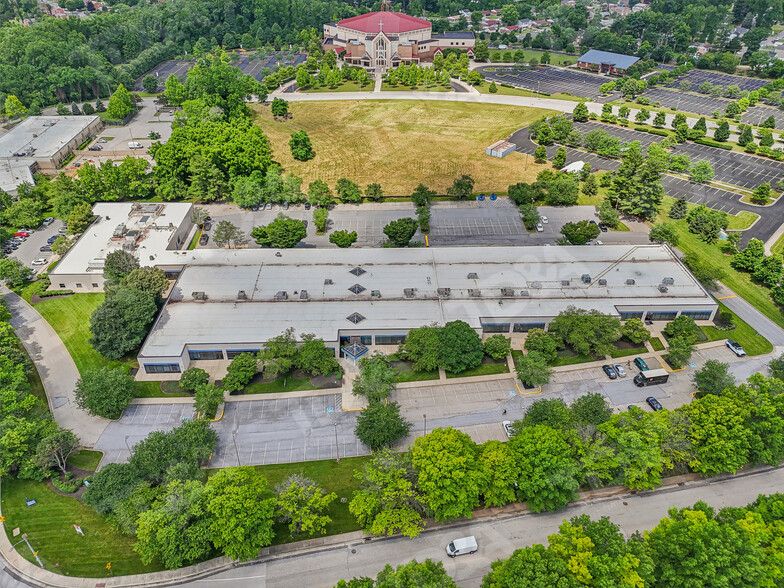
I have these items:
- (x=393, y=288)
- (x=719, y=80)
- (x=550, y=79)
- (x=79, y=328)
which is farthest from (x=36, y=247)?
(x=719, y=80)

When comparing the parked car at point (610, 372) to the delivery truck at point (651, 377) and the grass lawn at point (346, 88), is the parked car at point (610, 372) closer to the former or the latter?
the delivery truck at point (651, 377)

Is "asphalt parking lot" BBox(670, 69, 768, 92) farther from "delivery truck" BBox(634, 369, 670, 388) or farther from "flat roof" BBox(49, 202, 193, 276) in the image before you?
"flat roof" BBox(49, 202, 193, 276)

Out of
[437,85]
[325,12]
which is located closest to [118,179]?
[437,85]

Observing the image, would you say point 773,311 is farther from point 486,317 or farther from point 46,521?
point 46,521

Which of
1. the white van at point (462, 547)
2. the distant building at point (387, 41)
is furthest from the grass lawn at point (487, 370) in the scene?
the distant building at point (387, 41)

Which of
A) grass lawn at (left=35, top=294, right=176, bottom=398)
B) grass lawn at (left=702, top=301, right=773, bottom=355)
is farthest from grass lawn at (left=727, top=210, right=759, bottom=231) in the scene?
grass lawn at (left=35, top=294, right=176, bottom=398)

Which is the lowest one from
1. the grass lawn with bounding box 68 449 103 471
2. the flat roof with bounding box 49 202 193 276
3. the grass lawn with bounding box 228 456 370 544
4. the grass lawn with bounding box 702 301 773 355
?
the grass lawn with bounding box 702 301 773 355
